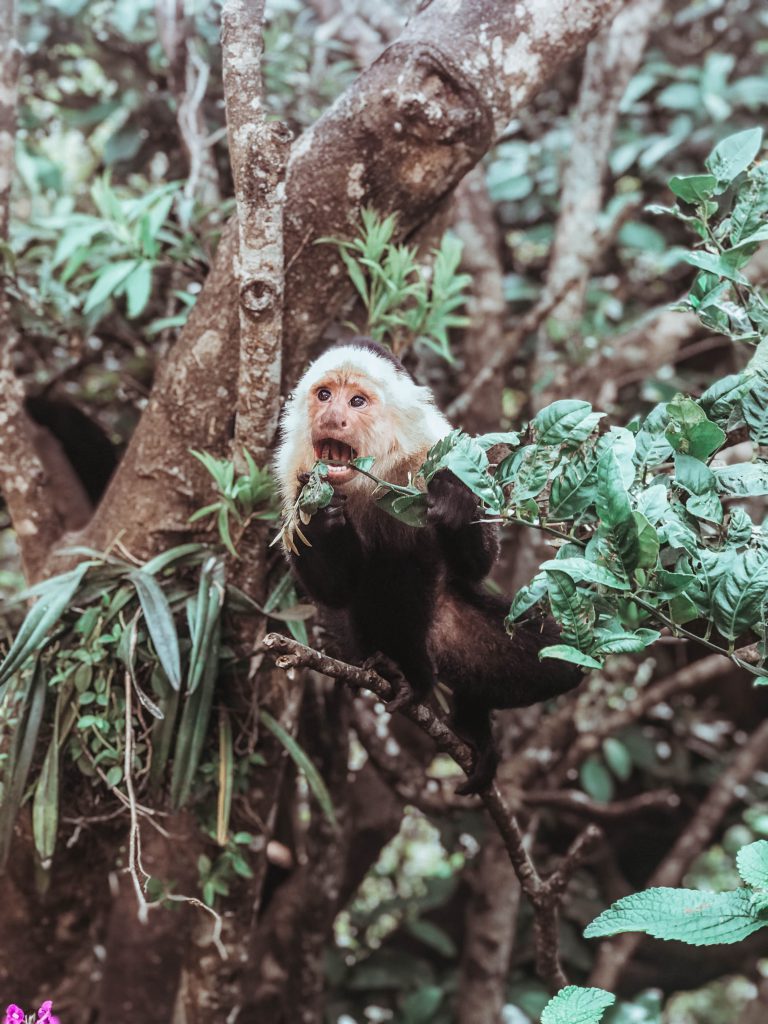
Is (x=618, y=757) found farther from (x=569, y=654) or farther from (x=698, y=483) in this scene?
(x=569, y=654)

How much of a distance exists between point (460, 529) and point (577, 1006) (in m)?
0.79

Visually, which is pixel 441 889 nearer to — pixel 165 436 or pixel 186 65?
pixel 165 436

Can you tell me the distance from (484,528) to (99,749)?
3.29 feet

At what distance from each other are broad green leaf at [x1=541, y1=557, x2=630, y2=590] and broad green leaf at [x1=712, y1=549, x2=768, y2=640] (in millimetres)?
143

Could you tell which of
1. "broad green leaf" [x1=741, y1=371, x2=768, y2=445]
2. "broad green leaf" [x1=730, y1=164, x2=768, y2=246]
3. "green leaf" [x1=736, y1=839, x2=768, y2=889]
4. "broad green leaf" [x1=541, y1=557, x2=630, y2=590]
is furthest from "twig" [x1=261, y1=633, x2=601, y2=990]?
"broad green leaf" [x1=730, y1=164, x2=768, y2=246]

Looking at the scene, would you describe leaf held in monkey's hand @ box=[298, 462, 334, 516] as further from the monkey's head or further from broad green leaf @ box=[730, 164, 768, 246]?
broad green leaf @ box=[730, 164, 768, 246]

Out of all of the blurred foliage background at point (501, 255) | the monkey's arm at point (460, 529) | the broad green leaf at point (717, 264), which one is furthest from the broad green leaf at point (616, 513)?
the blurred foliage background at point (501, 255)

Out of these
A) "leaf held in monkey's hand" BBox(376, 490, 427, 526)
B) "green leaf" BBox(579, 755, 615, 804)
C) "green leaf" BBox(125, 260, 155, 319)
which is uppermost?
"green leaf" BBox(125, 260, 155, 319)

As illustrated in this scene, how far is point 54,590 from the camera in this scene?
2.26 m

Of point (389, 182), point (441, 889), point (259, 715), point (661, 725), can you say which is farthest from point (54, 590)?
point (661, 725)

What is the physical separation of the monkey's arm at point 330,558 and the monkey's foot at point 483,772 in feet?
1.55

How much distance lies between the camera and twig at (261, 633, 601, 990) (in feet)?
5.75

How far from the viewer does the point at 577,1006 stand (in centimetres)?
132

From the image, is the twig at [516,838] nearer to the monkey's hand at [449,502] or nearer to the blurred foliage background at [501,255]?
the monkey's hand at [449,502]
